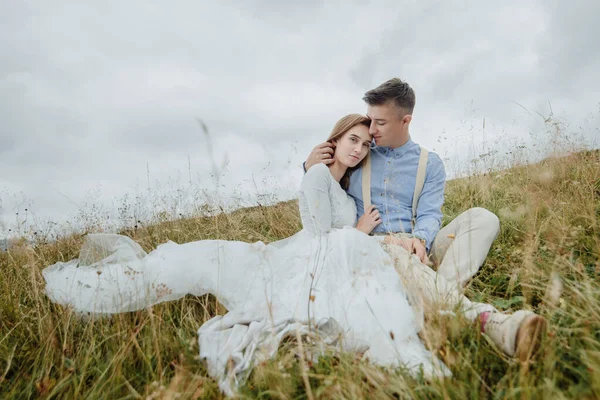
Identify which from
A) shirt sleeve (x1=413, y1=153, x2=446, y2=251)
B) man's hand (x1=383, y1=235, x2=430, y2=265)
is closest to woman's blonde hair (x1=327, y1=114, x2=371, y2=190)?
shirt sleeve (x1=413, y1=153, x2=446, y2=251)

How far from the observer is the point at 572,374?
1.52 metres

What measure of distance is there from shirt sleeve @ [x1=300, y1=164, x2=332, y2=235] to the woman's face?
0.75ft

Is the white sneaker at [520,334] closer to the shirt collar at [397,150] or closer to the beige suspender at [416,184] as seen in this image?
the beige suspender at [416,184]

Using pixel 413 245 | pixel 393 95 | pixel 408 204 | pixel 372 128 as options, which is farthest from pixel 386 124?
pixel 413 245

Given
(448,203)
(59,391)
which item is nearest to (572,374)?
(59,391)

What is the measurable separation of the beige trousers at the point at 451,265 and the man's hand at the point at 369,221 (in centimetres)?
44

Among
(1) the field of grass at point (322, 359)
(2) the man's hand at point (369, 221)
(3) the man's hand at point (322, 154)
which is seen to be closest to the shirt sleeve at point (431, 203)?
(2) the man's hand at point (369, 221)

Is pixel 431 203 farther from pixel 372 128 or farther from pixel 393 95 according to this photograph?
pixel 393 95

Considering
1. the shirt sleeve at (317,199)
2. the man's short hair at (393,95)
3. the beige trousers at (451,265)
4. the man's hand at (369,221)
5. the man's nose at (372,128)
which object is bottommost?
the beige trousers at (451,265)

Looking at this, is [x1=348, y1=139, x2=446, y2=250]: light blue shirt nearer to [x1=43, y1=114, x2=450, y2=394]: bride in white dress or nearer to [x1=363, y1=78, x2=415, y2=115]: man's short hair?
[x1=43, y1=114, x2=450, y2=394]: bride in white dress

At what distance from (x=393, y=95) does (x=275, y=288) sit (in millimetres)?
2110

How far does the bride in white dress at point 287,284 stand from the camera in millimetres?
1875

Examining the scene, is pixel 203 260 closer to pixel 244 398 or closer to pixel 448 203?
pixel 244 398

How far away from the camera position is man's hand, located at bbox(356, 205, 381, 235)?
3.18 meters
